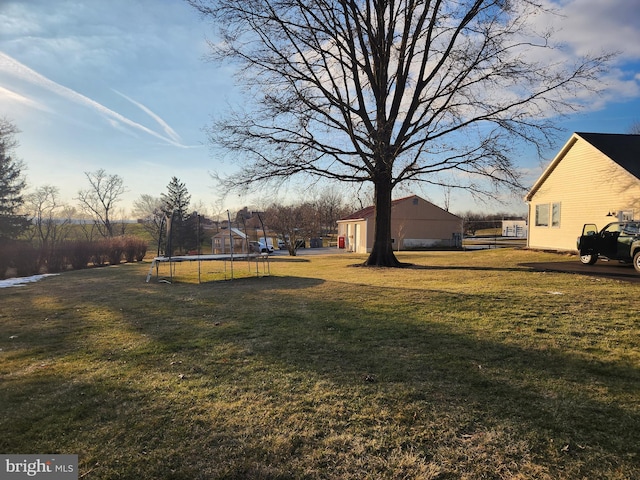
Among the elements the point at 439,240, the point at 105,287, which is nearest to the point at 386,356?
the point at 105,287

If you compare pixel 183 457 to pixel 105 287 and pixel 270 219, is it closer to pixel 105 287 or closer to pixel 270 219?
pixel 105 287

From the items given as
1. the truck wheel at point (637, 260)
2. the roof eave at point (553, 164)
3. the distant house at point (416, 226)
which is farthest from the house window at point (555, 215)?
the distant house at point (416, 226)

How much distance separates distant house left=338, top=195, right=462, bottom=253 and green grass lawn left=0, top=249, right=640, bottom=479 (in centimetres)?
2649

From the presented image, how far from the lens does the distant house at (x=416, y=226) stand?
110ft

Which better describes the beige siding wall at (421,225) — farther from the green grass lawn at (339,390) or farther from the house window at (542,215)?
the green grass lawn at (339,390)

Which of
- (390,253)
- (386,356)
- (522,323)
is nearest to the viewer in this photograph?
(386,356)

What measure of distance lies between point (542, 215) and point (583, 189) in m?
3.21

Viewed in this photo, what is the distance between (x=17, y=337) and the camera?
5.63 m

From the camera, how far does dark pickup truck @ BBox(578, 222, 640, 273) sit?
11438mm

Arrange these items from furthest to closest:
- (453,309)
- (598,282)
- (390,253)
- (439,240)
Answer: (439,240)
(390,253)
(598,282)
(453,309)

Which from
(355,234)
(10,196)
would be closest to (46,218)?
(10,196)

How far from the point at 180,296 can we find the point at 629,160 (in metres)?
18.6

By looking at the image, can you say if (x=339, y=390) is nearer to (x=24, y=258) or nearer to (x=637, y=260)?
(x=637, y=260)

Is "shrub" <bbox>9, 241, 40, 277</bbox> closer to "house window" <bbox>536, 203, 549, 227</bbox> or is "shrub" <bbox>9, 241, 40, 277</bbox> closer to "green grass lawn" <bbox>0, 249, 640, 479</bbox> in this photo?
"green grass lawn" <bbox>0, 249, 640, 479</bbox>
